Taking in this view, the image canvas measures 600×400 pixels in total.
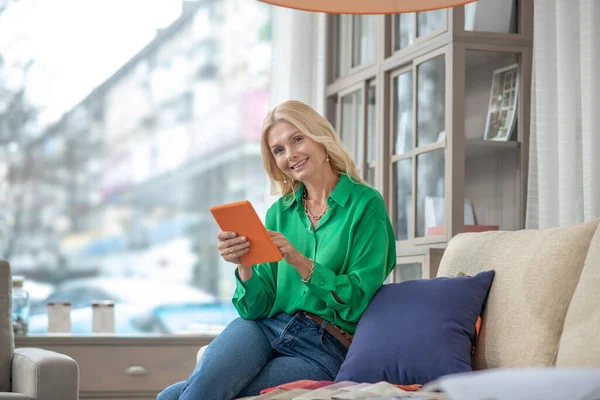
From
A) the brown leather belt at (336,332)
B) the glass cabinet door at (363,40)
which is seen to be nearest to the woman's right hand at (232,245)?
the brown leather belt at (336,332)

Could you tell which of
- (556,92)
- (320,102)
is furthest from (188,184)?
(556,92)

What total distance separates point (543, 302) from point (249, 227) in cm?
73

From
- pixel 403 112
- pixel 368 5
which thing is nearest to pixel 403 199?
pixel 403 112

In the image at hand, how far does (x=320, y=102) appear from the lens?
4.04 meters

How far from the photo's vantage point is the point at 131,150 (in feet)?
13.4

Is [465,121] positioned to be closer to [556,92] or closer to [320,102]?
[556,92]

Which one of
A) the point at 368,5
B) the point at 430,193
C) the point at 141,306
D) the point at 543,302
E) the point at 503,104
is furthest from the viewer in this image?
the point at 141,306

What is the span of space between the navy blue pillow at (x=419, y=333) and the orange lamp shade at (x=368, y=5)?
0.74 m

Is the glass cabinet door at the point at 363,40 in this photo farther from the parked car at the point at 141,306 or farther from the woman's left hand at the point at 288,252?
the woman's left hand at the point at 288,252

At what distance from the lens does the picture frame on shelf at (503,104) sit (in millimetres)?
3055

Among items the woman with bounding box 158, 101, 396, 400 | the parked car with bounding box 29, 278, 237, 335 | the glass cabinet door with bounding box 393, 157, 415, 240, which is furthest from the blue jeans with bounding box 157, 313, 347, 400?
the parked car with bounding box 29, 278, 237, 335

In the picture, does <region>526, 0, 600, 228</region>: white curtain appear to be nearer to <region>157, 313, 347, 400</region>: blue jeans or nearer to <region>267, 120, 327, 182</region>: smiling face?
<region>267, 120, 327, 182</region>: smiling face

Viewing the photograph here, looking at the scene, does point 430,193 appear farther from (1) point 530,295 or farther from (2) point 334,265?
(1) point 530,295

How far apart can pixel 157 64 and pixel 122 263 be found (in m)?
1.01
